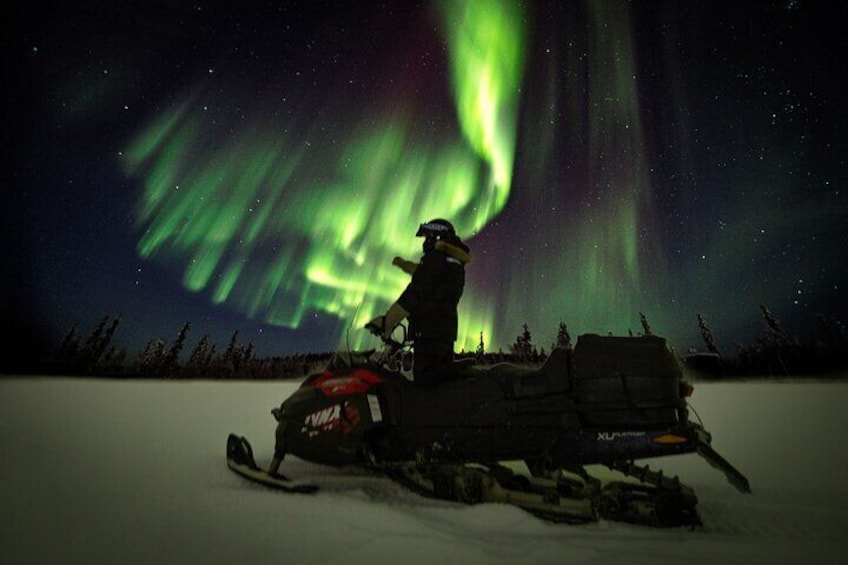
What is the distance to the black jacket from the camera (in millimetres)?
4539

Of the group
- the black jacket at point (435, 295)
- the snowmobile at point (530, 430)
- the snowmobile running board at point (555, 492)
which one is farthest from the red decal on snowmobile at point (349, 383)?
the snowmobile running board at point (555, 492)

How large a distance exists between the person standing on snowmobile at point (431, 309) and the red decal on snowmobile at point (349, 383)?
1.55 feet

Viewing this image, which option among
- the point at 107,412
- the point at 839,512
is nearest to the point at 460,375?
the point at 839,512

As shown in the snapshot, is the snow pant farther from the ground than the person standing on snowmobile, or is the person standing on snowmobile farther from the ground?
the person standing on snowmobile

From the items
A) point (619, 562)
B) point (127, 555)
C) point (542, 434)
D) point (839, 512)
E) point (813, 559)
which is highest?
point (542, 434)

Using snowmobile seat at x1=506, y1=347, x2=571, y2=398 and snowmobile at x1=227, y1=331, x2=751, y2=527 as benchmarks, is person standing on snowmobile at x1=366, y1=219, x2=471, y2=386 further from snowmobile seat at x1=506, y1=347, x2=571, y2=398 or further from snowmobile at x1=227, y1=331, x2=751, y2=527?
snowmobile seat at x1=506, y1=347, x2=571, y2=398

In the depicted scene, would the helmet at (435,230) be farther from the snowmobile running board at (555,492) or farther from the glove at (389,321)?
the snowmobile running board at (555,492)

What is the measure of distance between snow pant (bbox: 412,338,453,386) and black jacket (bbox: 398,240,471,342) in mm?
66

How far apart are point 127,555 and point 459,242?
157 inches

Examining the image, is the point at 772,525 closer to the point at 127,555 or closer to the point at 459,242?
the point at 459,242

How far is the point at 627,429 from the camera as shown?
3.66 meters

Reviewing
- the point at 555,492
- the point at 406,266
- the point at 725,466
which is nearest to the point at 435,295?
the point at 406,266

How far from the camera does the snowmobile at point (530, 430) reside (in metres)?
3.56

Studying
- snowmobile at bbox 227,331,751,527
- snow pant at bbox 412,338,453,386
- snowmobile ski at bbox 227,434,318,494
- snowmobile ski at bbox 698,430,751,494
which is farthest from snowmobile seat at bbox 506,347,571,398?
snowmobile ski at bbox 227,434,318,494
